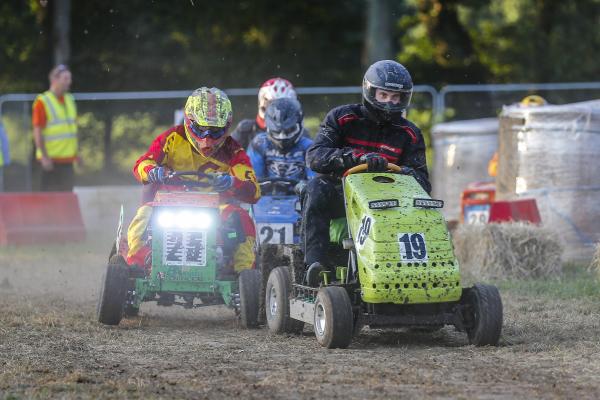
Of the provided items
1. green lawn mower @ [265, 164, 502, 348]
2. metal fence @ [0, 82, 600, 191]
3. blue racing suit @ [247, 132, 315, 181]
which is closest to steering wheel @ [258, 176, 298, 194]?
blue racing suit @ [247, 132, 315, 181]

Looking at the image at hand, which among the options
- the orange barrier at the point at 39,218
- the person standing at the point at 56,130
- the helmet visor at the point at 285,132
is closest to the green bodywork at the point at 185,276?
the helmet visor at the point at 285,132

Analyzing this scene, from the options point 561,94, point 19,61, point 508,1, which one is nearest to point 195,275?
point 561,94

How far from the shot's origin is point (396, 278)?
766cm

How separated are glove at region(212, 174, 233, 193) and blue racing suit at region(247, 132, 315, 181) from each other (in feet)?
7.04

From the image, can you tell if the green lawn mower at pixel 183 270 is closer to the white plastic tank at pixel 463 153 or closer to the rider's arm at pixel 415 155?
the rider's arm at pixel 415 155

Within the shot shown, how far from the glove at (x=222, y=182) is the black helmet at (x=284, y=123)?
2097 mm

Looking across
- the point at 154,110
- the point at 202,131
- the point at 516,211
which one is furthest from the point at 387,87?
the point at 154,110

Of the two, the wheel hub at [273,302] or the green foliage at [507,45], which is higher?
the green foliage at [507,45]

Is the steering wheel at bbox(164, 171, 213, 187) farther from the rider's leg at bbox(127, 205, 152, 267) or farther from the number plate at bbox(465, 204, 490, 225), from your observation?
the number plate at bbox(465, 204, 490, 225)

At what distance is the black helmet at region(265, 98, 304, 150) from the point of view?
38.6 ft

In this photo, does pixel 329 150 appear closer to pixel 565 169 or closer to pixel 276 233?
pixel 276 233

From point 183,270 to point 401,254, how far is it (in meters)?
2.22

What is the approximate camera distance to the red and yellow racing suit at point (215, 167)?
32.0 ft

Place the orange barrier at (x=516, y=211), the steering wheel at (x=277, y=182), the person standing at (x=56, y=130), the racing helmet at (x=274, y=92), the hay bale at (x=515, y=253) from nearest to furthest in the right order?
A: the steering wheel at (x=277, y=182) → the hay bale at (x=515, y=253) → the racing helmet at (x=274, y=92) → the orange barrier at (x=516, y=211) → the person standing at (x=56, y=130)
